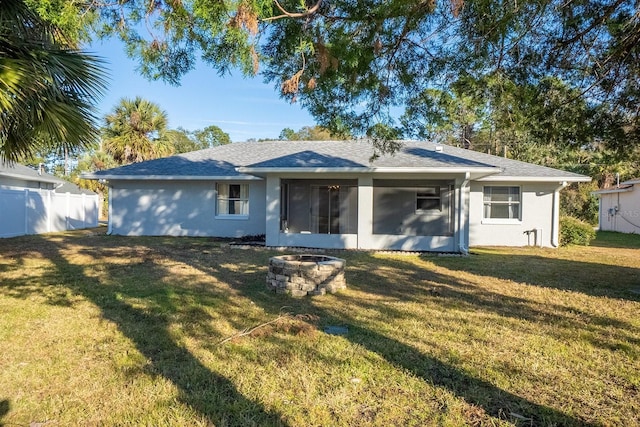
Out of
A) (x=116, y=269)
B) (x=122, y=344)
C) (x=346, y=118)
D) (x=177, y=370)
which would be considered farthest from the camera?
(x=116, y=269)

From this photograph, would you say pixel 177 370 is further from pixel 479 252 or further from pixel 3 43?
pixel 479 252

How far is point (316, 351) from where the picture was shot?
4.43m

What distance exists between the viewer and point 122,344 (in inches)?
179

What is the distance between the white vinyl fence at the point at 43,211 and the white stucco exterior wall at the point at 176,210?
3.72 m

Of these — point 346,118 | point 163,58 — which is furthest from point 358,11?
point 163,58

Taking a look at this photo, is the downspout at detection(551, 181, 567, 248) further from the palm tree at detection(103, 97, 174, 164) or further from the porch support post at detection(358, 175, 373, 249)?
the palm tree at detection(103, 97, 174, 164)

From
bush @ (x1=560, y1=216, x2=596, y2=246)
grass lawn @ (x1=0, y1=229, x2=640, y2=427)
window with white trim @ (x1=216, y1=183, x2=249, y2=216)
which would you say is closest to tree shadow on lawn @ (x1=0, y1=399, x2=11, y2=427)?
grass lawn @ (x1=0, y1=229, x2=640, y2=427)

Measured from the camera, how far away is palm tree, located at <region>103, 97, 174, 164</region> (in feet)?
Answer: 75.0

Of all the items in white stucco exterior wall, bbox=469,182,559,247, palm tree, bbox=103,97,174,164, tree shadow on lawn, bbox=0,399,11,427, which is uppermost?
palm tree, bbox=103,97,174,164

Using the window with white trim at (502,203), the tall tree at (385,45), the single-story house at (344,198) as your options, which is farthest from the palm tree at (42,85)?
the window with white trim at (502,203)

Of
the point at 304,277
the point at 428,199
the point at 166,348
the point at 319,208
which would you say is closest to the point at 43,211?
the point at 319,208

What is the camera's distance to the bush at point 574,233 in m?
15.9

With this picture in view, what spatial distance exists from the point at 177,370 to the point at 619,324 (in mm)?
5627

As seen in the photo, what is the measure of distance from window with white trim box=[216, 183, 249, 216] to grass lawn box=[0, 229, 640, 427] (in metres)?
8.39
